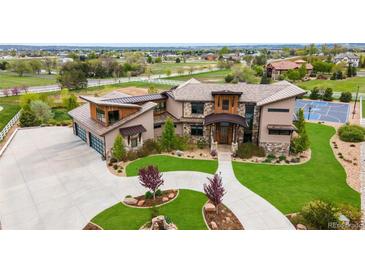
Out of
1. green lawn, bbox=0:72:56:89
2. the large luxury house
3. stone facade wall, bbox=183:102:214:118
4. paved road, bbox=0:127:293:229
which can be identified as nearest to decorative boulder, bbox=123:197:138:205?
paved road, bbox=0:127:293:229

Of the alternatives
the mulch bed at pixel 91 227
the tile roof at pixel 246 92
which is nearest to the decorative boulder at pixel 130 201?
the mulch bed at pixel 91 227

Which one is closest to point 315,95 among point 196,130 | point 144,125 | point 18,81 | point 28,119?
point 196,130

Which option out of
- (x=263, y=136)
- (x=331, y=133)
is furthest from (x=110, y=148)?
(x=331, y=133)

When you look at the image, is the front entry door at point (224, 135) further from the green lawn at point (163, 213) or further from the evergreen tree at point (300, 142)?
the green lawn at point (163, 213)

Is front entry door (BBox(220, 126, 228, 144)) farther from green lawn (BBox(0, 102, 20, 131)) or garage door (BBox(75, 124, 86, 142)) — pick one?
green lawn (BBox(0, 102, 20, 131))

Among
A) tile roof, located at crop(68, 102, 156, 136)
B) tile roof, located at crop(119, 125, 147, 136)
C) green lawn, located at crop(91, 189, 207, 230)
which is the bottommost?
green lawn, located at crop(91, 189, 207, 230)

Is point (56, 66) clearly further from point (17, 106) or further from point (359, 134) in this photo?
point (359, 134)
